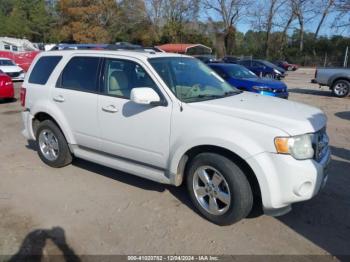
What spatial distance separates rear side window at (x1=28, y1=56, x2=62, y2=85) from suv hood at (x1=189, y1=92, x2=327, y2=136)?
2.61 m

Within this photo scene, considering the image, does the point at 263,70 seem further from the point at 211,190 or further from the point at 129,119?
the point at 211,190

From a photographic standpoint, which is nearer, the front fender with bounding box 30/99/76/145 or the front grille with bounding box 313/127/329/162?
the front grille with bounding box 313/127/329/162

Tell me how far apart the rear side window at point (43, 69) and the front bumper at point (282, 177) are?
11.4 ft

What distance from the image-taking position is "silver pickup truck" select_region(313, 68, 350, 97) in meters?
15.3

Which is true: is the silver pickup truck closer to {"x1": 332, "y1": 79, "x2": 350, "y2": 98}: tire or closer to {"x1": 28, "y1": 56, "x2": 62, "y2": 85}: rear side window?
{"x1": 332, "y1": 79, "x2": 350, "y2": 98}: tire

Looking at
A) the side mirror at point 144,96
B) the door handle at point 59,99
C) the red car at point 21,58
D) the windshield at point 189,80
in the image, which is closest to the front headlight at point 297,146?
the windshield at point 189,80

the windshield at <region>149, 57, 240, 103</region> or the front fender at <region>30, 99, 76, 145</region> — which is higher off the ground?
the windshield at <region>149, 57, 240, 103</region>

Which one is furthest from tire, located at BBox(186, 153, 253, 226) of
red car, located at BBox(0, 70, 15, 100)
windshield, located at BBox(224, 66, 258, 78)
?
red car, located at BBox(0, 70, 15, 100)

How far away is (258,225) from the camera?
3.95 meters

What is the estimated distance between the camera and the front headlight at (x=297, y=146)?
11.3 feet

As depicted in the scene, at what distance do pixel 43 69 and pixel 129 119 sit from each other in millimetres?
2105

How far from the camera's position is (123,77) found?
4.61m

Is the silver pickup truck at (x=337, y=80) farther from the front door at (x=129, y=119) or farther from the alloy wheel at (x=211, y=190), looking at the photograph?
the alloy wheel at (x=211, y=190)

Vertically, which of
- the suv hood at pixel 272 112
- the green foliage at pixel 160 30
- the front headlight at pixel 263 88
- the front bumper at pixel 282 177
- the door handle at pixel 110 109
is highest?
the green foliage at pixel 160 30
